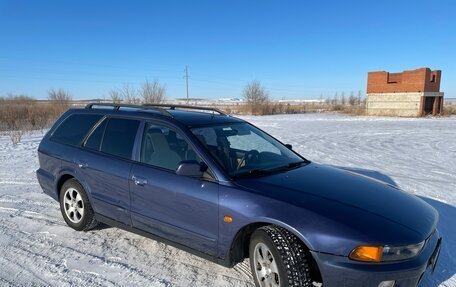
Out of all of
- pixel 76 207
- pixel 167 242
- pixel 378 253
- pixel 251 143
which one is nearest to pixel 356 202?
pixel 378 253

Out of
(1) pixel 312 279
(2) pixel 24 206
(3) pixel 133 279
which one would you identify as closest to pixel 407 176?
(1) pixel 312 279

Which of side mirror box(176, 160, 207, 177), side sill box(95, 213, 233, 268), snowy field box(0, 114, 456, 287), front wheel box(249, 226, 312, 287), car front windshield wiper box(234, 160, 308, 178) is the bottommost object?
snowy field box(0, 114, 456, 287)

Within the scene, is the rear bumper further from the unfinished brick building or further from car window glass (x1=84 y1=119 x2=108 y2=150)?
the unfinished brick building

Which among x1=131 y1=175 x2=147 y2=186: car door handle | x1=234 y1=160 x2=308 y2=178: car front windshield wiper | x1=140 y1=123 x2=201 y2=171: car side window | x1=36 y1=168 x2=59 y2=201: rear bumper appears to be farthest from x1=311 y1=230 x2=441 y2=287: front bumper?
x1=36 y1=168 x2=59 y2=201: rear bumper

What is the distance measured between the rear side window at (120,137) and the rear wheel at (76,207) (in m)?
0.72

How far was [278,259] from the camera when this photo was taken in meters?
2.60

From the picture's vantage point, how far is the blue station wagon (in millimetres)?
2443

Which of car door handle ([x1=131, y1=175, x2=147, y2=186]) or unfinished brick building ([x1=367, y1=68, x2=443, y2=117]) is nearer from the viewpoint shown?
car door handle ([x1=131, y1=175, x2=147, y2=186])

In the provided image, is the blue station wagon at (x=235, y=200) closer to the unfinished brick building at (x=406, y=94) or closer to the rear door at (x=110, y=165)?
the rear door at (x=110, y=165)

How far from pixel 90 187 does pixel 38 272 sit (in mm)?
1121

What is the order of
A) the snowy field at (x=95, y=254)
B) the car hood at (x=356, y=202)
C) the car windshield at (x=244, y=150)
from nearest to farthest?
the car hood at (x=356, y=202) → the snowy field at (x=95, y=254) → the car windshield at (x=244, y=150)

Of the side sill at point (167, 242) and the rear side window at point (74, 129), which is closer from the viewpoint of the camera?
the side sill at point (167, 242)

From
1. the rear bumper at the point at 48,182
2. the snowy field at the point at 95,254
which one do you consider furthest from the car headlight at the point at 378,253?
the rear bumper at the point at 48,182

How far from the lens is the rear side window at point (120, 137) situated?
3830mm
